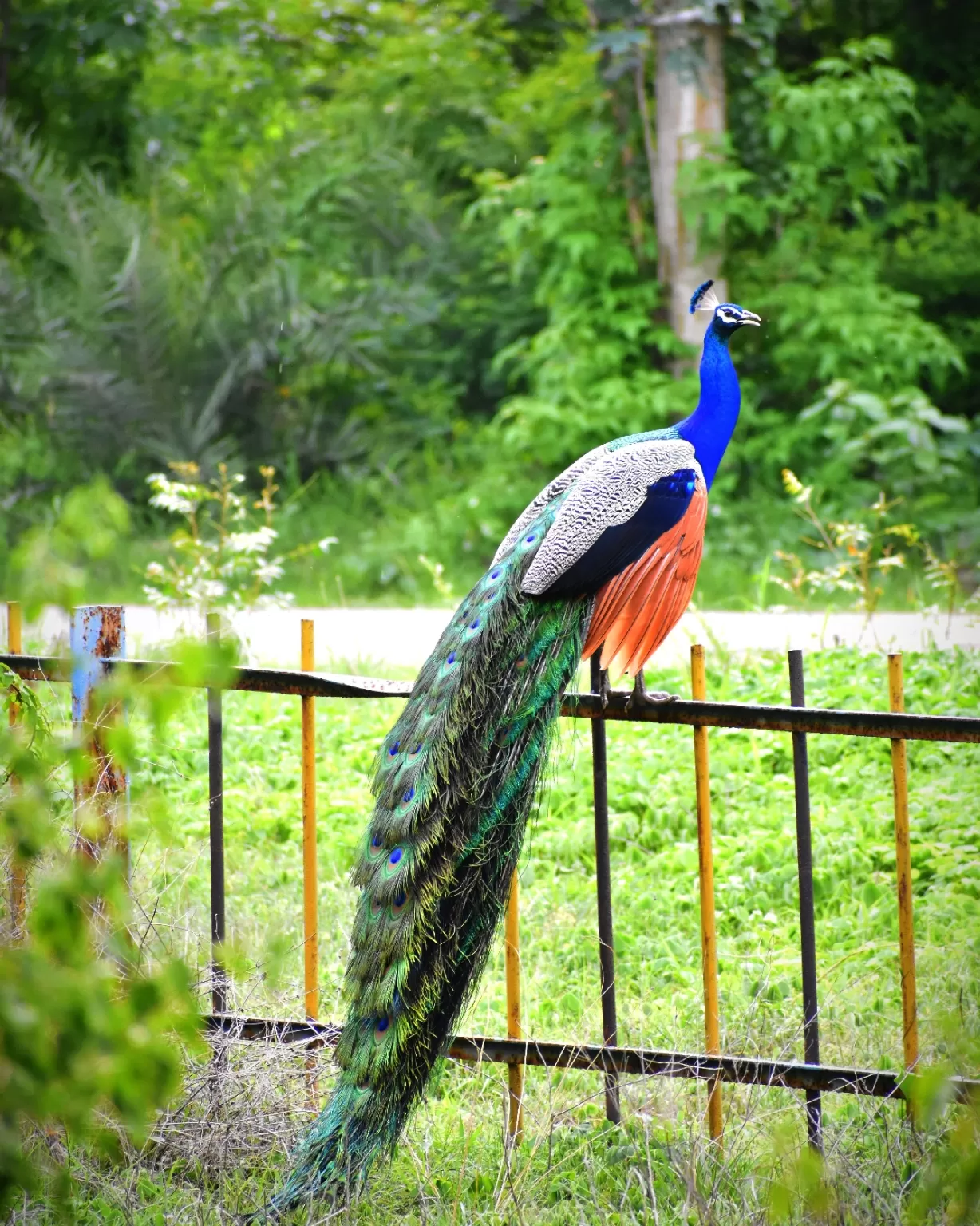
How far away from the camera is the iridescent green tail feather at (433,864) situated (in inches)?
85.8

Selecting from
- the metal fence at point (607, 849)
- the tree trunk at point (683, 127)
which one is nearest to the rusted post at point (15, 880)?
the metal fence at point (607, 849)

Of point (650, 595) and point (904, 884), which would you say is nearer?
point (904, 884)

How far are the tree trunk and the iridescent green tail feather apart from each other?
619 centimetres

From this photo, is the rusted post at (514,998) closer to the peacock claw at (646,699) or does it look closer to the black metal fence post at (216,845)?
the peacock claw at (646,699)

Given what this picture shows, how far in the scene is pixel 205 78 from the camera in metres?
12.8

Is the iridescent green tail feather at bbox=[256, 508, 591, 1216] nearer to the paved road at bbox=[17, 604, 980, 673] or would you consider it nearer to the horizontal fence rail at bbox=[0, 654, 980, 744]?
the horizontal fence rail at bbox=[0, 654, 980, 744]

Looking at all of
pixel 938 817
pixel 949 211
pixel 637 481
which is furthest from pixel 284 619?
pixel 949 211

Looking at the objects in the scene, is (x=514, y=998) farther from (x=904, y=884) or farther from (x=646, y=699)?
(x=904, y=884)

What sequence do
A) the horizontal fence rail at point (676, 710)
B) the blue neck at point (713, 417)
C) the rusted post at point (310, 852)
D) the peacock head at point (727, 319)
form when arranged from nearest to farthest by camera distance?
the horizontal fence rail at point (676, 710) < the rusted post at point (310, 852) < the blue neck at point (713, 417) < the peacock head at point (727, 319)

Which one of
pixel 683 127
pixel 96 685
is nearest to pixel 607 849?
pixel 96 685

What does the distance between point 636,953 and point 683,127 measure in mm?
6529

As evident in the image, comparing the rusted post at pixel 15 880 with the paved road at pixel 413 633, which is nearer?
the rusted post at pixel 15 880

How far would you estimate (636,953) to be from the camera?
11.0ft

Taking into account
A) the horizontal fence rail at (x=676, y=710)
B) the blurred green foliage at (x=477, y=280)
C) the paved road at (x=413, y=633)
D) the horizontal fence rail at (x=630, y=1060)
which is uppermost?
the blurred green foliage at (x=477, y=280)
